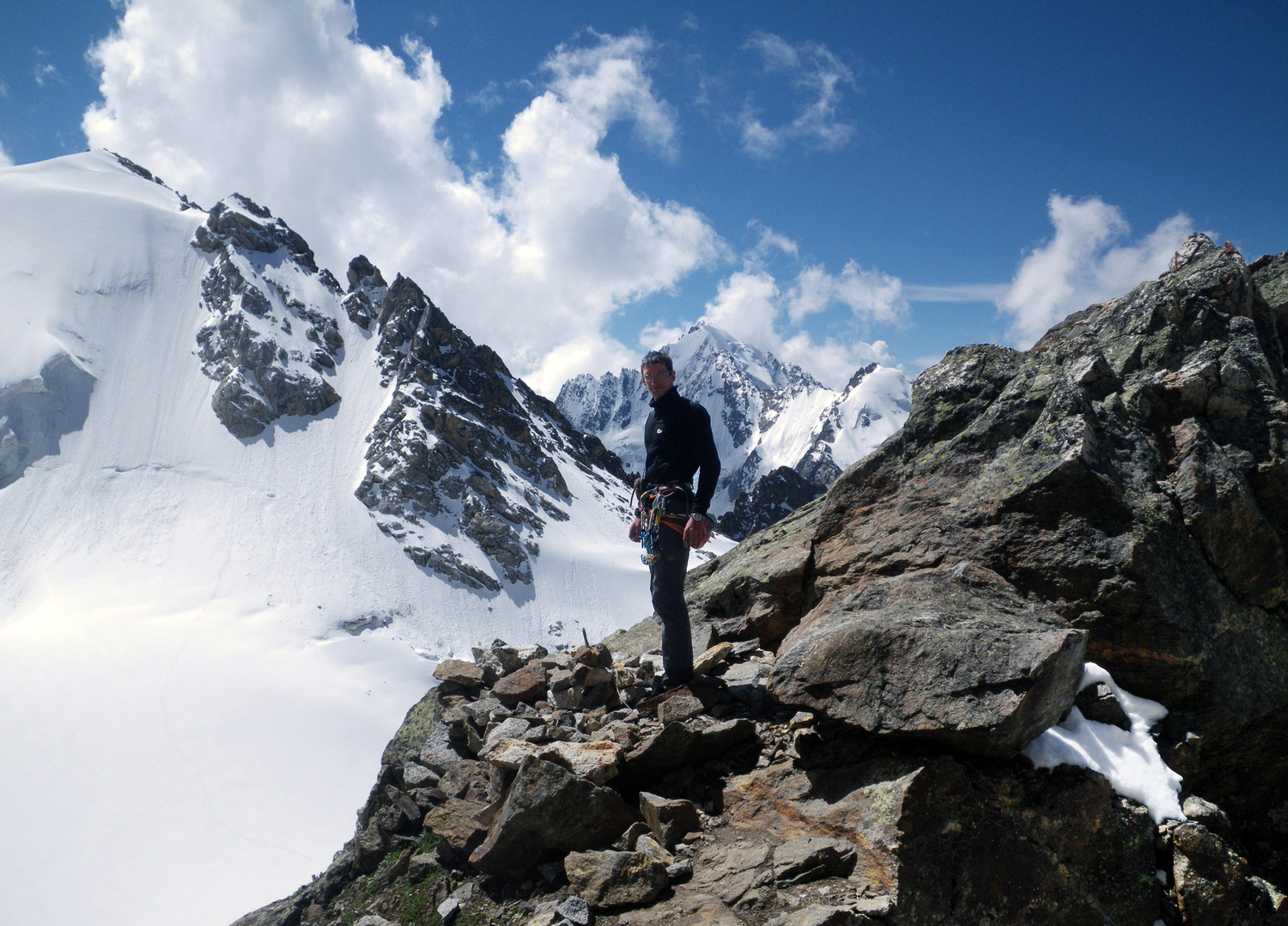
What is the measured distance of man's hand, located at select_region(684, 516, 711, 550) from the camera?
8125mm

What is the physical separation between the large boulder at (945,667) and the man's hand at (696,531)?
1.69 m

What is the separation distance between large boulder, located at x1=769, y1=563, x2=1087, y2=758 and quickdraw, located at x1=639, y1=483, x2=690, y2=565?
6.72 ft

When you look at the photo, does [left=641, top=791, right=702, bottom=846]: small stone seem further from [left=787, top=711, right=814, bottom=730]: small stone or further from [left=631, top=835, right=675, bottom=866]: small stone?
[left=787, top=711, right=814, bottom=730]: small stone

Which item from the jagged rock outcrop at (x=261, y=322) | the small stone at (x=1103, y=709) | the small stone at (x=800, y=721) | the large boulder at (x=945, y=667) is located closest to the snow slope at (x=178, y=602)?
the jagged rock outcrop at (x=261, y=322)

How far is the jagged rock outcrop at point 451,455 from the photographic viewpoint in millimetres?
138000

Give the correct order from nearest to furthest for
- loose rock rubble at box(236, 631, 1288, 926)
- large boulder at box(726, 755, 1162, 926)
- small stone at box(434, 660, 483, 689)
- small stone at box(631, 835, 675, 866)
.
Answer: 1. large boulder at box(726, 755, 1162, 926)
2. loose rock rubble at box(236, 631, 1288, 926)
3. small stone at box(631, 835, 675, 866)
4. small stone at box(434, 660, 483, 689)

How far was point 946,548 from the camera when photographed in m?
8.23

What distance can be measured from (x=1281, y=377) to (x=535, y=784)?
12.5m

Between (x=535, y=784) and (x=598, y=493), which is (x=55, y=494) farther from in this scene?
(x=535, y=784)

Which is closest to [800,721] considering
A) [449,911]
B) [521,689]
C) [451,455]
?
[449,911]

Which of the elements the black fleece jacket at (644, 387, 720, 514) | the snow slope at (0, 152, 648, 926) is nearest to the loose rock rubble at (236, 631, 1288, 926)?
the black fleece jacket at (644, 387, 720, 514)

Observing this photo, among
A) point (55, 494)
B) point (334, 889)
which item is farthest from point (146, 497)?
point (334, 889)

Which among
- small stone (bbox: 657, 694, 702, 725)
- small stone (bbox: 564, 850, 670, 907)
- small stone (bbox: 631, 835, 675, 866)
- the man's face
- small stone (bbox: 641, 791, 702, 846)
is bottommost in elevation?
small stone (bbox: 564, 850, 670, 907)

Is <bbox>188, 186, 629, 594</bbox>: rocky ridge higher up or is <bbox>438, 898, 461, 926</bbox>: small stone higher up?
<bbox>188, 186, 629, 594</bbox>: rocky ridge
